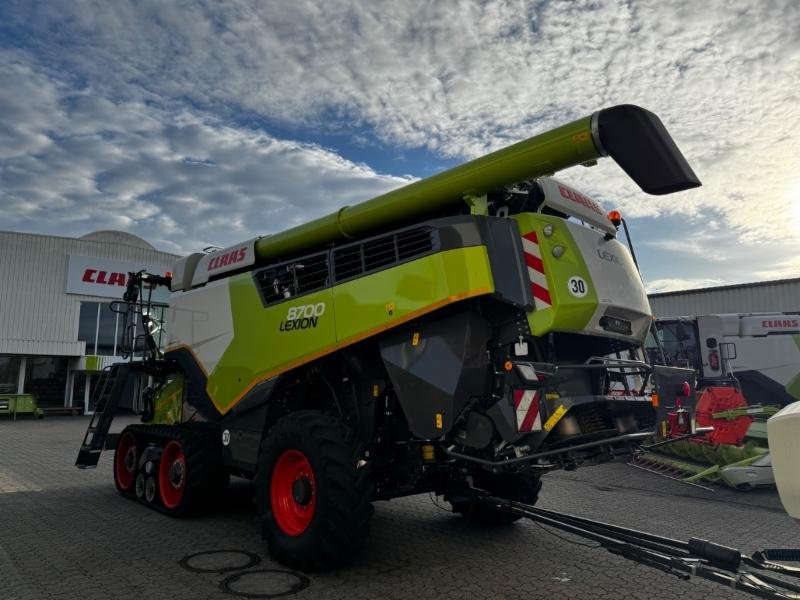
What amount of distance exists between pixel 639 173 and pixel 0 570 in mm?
5782

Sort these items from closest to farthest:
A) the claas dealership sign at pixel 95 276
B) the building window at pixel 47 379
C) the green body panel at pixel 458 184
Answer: the green body panel at pixel 458 184
the building window at pixel 47 379
the claas dealership sign at pixel 95 276

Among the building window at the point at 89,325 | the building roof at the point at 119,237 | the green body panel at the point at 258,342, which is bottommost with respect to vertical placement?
the green body panel at the point at 258,342

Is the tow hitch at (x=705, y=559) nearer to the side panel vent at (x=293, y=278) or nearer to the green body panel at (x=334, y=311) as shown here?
the green body panel at (x=334, y=311)

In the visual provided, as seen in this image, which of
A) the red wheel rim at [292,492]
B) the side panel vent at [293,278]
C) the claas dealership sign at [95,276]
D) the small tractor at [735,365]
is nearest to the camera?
the red wheel rim at [292,492]

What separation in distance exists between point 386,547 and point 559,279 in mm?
3084

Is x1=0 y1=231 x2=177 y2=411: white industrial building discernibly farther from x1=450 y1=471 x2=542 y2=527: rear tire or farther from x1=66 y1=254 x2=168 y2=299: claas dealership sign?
x1=450 y1=471 x2=542 y2=527: rear tire

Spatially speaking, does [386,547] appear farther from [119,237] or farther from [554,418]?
[119,237]

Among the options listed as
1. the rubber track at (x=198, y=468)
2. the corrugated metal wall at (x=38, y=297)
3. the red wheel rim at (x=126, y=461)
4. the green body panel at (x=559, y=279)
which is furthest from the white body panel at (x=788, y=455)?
the corrugated metal wall at (x=38, y=297)

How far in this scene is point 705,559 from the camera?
3650 mm

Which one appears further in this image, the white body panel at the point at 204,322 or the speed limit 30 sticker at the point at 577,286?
the white body panel at the point at 204,322

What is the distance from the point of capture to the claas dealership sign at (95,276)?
25.4 meters

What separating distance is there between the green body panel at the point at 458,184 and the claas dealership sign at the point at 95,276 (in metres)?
21.9

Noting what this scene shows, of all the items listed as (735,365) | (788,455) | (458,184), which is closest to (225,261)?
(458,184)

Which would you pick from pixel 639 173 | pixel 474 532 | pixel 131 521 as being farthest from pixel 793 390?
pixel 131 521
